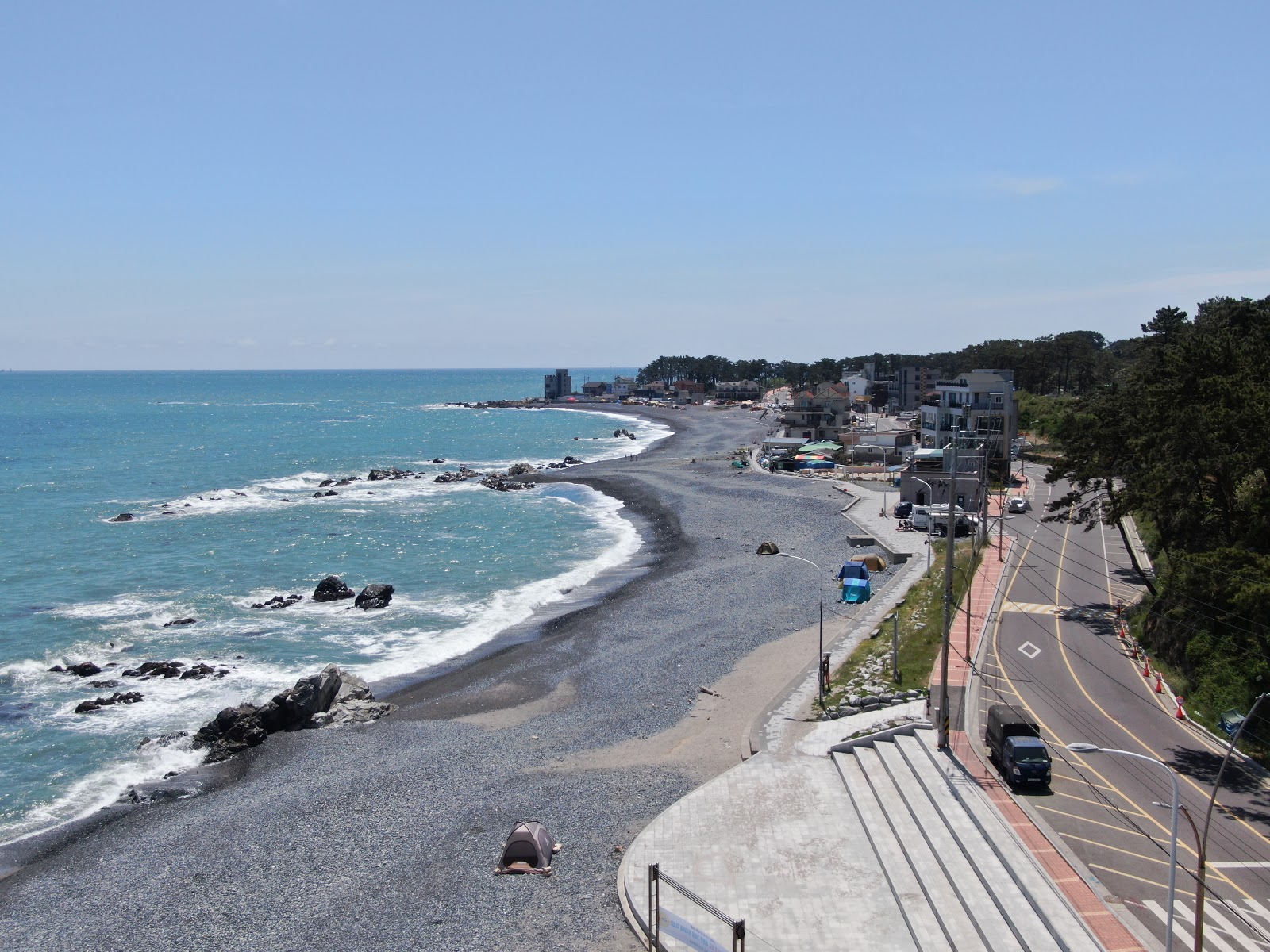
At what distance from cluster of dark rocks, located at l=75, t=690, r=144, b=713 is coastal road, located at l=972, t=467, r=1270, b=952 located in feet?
96.7

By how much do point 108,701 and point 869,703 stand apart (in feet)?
89.3

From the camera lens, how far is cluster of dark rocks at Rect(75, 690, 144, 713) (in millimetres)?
32781

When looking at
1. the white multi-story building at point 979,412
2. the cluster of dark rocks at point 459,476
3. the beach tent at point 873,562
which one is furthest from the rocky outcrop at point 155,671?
the cluster of dark rocks at point 459,476

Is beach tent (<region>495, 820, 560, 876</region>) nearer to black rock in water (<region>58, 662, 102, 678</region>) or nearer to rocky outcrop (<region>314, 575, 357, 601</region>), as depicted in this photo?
black rock in water (<region>58, 662, 102, 678</region>)

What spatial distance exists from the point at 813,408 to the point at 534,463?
1360 inches

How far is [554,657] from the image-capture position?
37.7 m

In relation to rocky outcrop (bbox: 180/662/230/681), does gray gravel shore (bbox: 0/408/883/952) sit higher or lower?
higher

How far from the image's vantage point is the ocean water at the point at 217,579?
31234 mm

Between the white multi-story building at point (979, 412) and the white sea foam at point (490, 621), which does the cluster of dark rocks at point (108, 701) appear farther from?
the white multi-story building at point (979, 412)

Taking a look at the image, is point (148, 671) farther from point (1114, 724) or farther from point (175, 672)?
point (1114, 724)

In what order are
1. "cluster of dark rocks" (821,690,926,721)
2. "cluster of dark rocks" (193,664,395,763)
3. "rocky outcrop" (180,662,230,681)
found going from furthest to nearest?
"rocky outcrop" (180,662,230,681), "cluster of dark rocks" (193,664,395,763), "cluster of dark rocks" (821,690,926,721)

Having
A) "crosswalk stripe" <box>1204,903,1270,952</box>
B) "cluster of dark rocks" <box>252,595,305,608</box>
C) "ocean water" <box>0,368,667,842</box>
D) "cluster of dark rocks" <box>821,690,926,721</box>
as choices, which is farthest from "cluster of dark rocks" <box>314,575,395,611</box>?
"crosswalk stripe" <box>1204,903,1270,952</box>

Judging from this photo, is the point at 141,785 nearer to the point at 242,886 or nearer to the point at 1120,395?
the point at 242,886

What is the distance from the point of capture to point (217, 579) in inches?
2080
